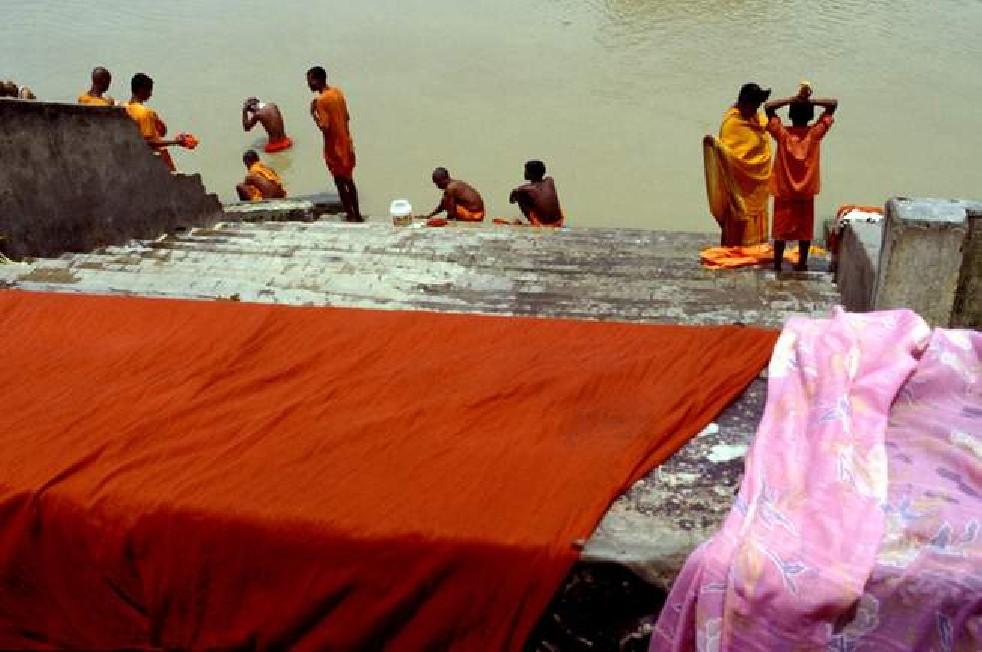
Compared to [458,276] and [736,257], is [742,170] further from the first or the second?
[458,276]

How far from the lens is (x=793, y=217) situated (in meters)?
5.04

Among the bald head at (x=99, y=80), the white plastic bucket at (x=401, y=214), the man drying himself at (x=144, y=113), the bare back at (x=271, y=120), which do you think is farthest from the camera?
the bare back at (x=271, y=120)

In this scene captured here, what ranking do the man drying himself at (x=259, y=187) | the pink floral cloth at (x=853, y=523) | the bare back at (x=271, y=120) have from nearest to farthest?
the pink floral cloth at (x=853, y=523)
the man drying himself at (x=259, y=187)
the bare back at (x=271, y=120)

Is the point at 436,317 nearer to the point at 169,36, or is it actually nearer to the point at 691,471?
the point at 691,471

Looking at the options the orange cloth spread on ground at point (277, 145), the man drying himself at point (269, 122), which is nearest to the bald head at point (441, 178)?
the man drying himself at point (269, 122)

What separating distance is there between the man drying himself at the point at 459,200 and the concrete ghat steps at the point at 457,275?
1.88 m

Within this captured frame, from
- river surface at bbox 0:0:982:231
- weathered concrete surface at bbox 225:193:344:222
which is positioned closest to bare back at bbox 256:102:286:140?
river surface at bbox 0:0:982:231

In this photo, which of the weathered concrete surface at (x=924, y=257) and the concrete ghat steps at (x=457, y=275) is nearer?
the weathered concrete surface at (x=924, y=257)

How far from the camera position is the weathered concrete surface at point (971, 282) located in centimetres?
382

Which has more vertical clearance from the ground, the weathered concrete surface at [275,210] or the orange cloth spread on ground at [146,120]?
the orange cloth spread on ground at [146,120]

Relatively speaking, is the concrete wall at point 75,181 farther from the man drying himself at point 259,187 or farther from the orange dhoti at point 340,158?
the man drying himself at point 259,187

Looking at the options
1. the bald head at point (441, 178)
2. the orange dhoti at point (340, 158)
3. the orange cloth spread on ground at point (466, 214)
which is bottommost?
the orange cloth spread on ground at point (466, 214)

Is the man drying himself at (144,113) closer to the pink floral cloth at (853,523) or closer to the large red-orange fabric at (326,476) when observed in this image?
the large red-orange fabric at (326,476)

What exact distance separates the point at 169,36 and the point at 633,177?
1073 centimetres
